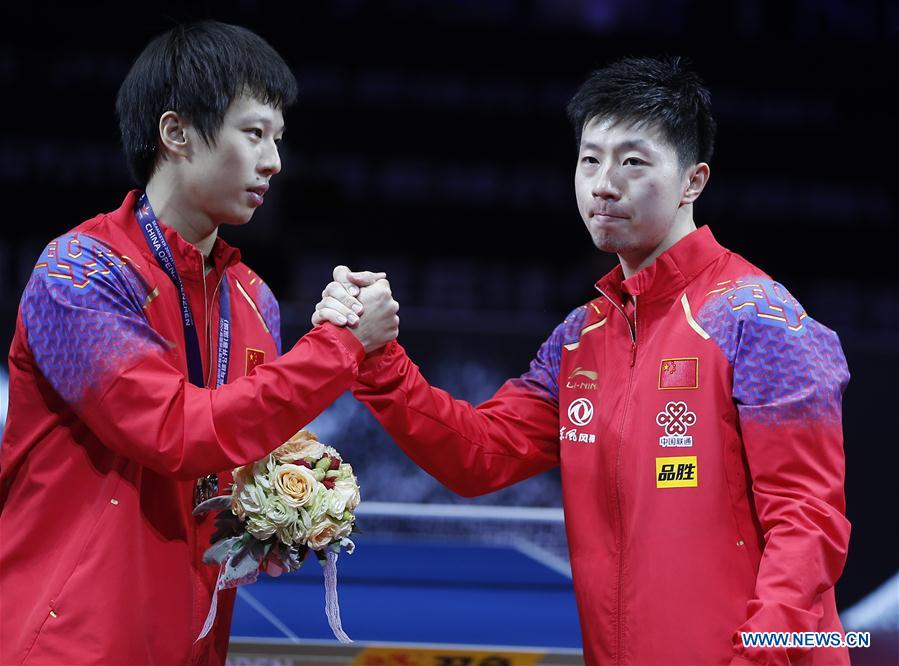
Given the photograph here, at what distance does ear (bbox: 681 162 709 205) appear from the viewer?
2.81 metres

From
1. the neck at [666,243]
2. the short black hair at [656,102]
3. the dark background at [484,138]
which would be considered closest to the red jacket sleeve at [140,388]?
the neck at [666,243]

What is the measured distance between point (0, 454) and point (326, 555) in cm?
80

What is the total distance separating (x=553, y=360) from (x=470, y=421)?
0.31 meters

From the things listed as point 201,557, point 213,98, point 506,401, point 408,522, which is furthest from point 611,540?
point 408,522

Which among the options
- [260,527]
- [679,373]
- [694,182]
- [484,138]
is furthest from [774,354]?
[484,138]

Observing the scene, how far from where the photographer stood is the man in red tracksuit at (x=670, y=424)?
7.80ft

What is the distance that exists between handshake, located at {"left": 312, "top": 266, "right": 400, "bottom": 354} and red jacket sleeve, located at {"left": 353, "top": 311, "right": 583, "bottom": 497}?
0.12m

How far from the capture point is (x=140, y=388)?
7.60 feet

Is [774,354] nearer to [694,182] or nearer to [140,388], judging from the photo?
[694,182]

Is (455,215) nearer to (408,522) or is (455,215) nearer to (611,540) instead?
(408,522)

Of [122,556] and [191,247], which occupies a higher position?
[191,247]

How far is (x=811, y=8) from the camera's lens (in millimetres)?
7746

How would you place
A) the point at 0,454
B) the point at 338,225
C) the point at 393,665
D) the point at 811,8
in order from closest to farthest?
the point at 0,454, the point at 393,665, the point at 338,225, the point at 811,8

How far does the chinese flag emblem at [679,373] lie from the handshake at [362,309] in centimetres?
67
